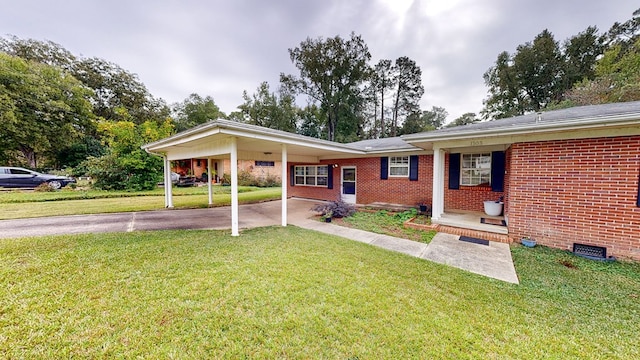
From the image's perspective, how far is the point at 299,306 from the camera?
8.70 feet

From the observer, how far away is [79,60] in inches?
836

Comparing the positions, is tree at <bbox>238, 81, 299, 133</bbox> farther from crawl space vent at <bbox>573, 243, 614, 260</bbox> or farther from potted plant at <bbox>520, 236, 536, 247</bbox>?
crawl space vent at <bbox>573, 243, 614, 260</bbox>

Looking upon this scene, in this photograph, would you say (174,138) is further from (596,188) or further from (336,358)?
(596,188)

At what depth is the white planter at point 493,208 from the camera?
6.60 metres

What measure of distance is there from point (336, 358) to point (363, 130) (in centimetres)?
2748

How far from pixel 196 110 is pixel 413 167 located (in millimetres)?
28490

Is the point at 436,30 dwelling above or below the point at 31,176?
above

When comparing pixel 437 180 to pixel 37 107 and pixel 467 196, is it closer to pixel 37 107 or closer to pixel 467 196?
pixel 467 196

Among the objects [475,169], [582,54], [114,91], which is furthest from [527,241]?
[114,91]

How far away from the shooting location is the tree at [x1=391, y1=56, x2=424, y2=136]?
83.3ft

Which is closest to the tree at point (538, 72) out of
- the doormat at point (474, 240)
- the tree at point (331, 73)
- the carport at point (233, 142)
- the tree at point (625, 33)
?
the tree at point (625, 33)

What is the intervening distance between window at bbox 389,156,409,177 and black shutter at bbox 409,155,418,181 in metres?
0.20

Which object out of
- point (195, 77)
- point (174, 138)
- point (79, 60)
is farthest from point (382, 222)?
point (79, 60)

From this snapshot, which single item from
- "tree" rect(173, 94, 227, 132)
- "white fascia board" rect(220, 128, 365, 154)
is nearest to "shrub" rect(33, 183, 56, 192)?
"tree" rect(173, 94, 227, 132)
